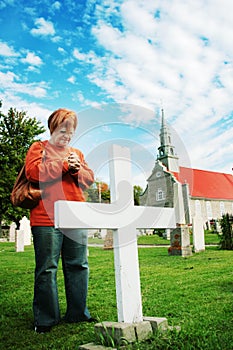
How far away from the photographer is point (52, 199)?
10.2 feet

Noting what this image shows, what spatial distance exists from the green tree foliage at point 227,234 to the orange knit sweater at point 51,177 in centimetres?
1200

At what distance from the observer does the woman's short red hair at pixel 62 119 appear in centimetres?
304

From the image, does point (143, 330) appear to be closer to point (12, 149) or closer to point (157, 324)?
point (157, 324)

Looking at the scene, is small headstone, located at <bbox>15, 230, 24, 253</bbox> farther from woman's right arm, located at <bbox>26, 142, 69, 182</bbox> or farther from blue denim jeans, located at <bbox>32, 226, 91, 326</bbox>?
woman's right arm, located at <bbox>26, 142, 69, 182</bbox>

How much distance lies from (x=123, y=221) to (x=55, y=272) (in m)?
1.01

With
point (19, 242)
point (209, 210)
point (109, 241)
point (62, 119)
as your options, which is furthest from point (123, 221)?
point (209, 210)

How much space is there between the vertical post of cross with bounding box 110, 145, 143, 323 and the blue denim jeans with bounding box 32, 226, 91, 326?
0.78 meters

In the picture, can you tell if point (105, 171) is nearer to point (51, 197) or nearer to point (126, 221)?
point (126, 221)

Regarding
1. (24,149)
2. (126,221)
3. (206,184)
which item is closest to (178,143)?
(126,221)

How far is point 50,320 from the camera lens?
3125mm

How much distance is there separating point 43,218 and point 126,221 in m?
0.91

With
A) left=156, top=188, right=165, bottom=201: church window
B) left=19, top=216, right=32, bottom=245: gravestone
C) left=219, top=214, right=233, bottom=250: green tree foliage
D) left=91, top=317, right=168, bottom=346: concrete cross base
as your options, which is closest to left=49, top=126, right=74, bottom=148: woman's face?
left=156, top=188, right=165, bottom=201: church window

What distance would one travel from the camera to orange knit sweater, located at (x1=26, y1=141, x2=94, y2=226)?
2939mm

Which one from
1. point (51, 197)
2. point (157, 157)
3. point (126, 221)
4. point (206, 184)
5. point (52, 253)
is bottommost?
point (52, 253)
